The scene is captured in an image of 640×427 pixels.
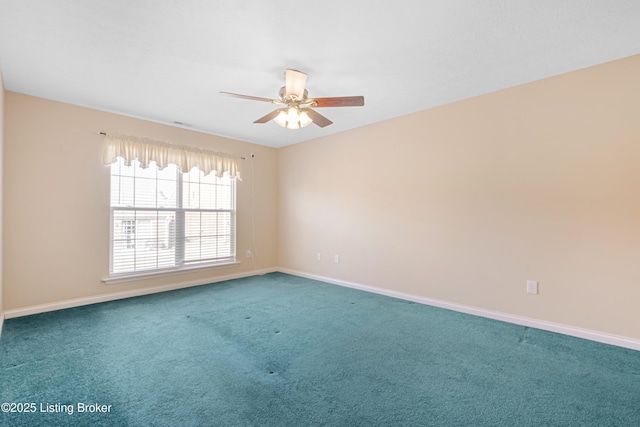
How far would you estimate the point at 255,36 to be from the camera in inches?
84.7

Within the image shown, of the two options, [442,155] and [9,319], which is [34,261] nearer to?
[9,319]

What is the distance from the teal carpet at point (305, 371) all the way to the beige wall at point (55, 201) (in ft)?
1.43

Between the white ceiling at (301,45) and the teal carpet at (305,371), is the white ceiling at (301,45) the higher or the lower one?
the higher one

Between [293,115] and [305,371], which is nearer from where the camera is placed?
[305,371]

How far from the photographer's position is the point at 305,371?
204 centimetres

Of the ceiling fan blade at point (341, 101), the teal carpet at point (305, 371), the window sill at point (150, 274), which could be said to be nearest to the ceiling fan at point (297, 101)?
the ceiling fan blade at point (341, 101)

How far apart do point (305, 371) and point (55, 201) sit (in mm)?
3517

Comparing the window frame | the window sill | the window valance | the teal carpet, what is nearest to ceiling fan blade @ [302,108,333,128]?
the teal carpet

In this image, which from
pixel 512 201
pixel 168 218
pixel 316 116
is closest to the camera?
pixel 316 116

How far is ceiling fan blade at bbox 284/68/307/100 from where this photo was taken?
249 cm

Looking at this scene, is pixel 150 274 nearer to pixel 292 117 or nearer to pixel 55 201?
pixel 55 201

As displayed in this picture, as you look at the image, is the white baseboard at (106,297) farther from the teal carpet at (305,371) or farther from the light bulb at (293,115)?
the light bulb at (293,115)

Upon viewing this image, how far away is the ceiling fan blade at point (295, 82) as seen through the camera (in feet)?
8.16

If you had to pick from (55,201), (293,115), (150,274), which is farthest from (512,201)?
(55,201)
